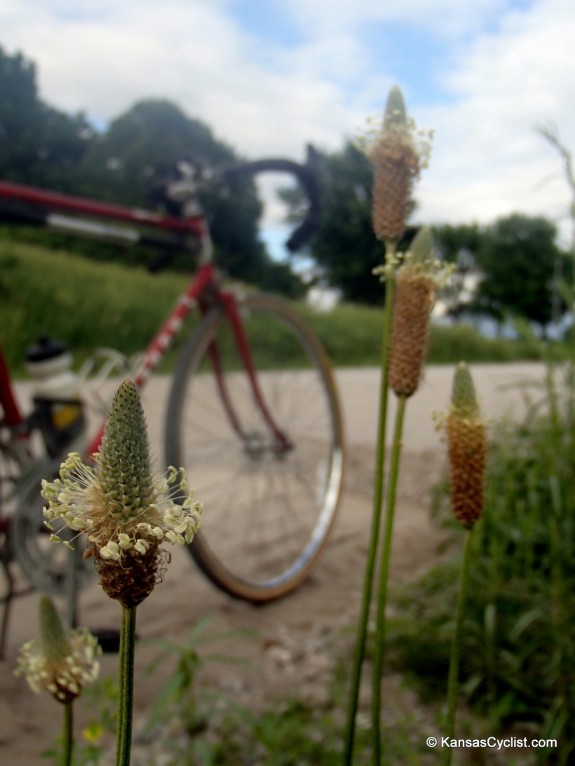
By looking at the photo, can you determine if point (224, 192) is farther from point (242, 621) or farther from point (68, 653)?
point (68, 653)

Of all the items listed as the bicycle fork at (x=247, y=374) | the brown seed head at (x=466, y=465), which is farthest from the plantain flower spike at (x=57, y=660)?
the bicycle fork at (x=247, y=374)

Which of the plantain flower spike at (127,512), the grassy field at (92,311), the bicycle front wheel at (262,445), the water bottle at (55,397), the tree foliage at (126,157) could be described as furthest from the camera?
the grassy field at (92,311)

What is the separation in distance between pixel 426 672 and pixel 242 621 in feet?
2.49

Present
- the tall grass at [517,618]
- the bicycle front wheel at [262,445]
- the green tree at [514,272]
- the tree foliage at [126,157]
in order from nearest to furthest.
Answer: the tall grass at [517,618] → the bicycle front wheel at [262,445] → the tree foliage at [126,157] → the green tree at [514,272]

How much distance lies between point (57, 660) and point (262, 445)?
7.64 ft

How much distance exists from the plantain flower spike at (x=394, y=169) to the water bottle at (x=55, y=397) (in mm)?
1509

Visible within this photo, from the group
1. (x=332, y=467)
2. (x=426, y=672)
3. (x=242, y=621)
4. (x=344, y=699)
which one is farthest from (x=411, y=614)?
(x=332, y=467)

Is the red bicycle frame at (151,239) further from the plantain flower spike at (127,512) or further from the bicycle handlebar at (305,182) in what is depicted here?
the plantain flower spike at (127,512)

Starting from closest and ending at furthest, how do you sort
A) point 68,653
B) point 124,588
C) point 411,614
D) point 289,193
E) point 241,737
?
1. point 124,588
2. point 68,653
3. point 241,737
4. point 411,614
5. point 289,193

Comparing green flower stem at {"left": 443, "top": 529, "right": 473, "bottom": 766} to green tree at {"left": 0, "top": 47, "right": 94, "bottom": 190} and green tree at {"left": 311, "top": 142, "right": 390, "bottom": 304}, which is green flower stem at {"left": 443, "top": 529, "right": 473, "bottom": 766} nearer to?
green tree at {"left": 311, "top": 142, "right": 390, "bottom": 304}

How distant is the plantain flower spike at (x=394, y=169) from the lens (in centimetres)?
83

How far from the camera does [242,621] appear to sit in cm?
262

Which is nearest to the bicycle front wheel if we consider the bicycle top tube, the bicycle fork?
the bicycle fork

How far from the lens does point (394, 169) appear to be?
847mm
